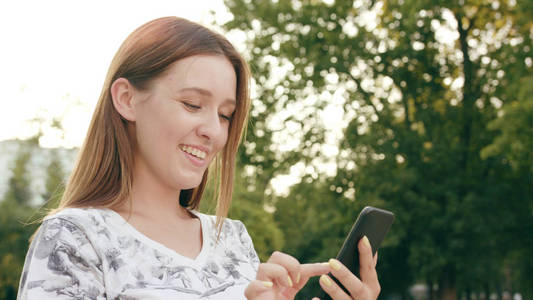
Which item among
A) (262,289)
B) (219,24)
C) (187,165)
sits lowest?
(262,289)

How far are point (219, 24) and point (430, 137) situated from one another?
7.75 metres

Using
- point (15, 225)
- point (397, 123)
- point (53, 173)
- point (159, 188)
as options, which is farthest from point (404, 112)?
point (159, 188)

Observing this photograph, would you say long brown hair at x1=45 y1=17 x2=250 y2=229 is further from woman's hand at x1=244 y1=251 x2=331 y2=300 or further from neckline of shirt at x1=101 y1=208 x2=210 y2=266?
woman's hand at x1=244 y1=251 x2=331 y2=300

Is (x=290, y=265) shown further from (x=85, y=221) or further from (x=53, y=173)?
(x=53, y=173)

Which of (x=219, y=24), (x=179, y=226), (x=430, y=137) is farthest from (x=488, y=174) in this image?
(x=179, y=226)

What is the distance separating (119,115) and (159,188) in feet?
1.10

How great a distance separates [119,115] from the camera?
239 centimetres

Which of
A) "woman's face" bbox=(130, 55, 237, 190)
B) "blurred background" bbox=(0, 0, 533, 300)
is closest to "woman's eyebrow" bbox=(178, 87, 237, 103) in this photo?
"woman's face" bbox=(130, 55, 237, 190)

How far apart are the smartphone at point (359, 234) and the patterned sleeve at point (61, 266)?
77cm

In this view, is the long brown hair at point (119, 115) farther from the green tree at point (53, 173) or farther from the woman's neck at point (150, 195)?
the green tree at point (53, 173)

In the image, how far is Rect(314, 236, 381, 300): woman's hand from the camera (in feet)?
6.64

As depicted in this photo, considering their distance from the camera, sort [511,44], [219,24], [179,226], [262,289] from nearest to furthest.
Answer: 1. [262,289]
2. [179,226]
3. [511,44]
4. [219,24]

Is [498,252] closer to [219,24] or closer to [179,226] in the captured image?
[219,24]

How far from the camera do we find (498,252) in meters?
20.4
